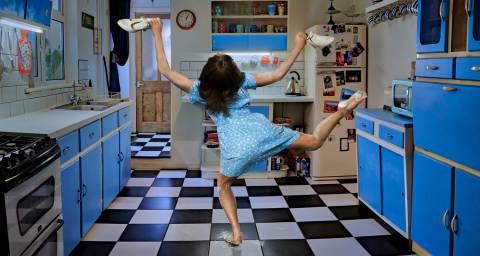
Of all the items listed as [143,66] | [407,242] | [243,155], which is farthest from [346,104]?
[143,66]

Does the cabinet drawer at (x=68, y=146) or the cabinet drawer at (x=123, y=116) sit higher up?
the cabinet drawer at (x=123, y=116)

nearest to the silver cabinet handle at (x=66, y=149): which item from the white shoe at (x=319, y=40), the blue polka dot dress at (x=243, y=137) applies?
the blue polka dot dress at (x=243, y=137)

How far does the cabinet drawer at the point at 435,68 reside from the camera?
2684 millimetres

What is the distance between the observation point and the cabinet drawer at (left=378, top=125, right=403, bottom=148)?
126 inches

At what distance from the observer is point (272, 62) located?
5555 millimetres

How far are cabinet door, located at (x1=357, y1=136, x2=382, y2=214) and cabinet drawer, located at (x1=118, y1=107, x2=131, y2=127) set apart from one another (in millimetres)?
2197

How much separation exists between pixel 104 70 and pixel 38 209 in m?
3.57

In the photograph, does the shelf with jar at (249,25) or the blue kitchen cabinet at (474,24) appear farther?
the shelf with jar at (249,25)

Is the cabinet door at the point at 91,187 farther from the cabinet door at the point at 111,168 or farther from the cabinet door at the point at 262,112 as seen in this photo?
the cabinet door at the point at 262,112

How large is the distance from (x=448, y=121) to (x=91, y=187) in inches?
97.7

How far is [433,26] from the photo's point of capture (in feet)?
9.69

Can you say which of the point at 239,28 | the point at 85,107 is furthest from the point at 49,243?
the point at 239,28

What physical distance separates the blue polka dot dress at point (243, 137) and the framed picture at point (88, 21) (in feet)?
8.45

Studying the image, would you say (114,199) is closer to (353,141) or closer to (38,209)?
(38,209)
